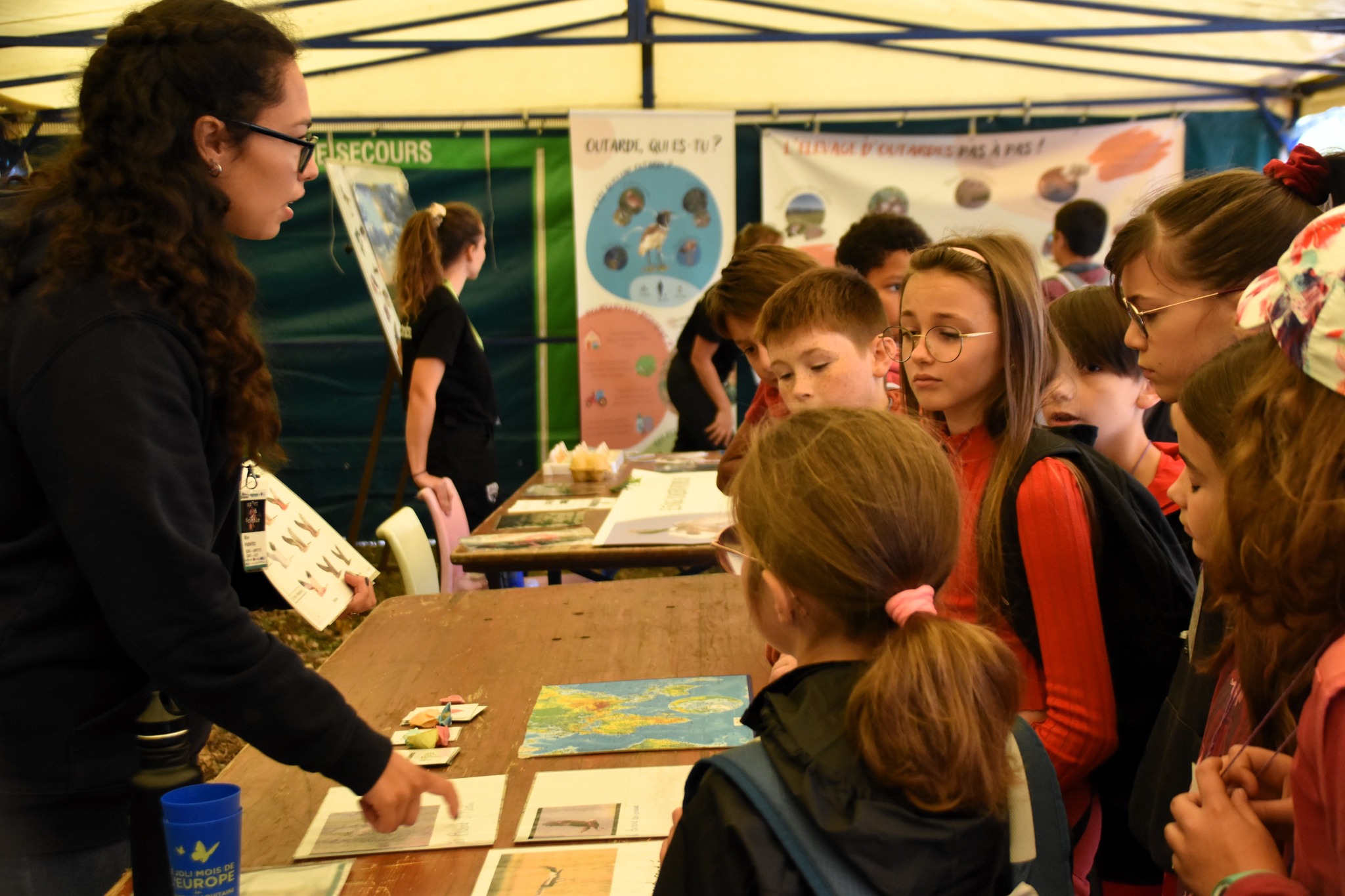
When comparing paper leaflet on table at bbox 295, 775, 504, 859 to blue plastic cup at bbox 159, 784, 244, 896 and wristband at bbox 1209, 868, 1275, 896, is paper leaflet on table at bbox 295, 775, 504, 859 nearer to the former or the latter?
blue plastic cup at bbox 159, 784, 244, 896

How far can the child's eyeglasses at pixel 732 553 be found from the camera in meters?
1.09

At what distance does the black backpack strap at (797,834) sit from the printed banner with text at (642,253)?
522cm

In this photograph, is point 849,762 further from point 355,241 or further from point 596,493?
point 355,241

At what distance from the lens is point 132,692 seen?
121cm

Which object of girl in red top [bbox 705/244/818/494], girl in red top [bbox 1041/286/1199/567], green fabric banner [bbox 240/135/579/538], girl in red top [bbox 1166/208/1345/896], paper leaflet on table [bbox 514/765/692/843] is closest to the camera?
girl in red top [bbox 1166/208/1345/896]

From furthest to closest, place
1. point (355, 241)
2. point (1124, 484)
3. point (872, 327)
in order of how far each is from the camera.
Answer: point (355, 241)
point (872, 327)
point (1124, 484)

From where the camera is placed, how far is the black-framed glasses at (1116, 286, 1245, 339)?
142 cm

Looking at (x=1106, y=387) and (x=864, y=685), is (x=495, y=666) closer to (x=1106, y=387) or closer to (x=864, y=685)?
(x=864, y=685)

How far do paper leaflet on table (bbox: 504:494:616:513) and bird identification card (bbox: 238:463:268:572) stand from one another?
1.69 metres

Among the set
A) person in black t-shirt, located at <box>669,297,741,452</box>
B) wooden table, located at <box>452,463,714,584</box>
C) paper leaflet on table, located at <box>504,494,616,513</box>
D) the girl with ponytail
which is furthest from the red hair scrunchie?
person in black t-shirt, located at <box>669,297,741,452</box>

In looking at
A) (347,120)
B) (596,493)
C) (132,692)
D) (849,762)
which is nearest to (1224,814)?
(849,762)

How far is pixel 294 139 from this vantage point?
1.25 m

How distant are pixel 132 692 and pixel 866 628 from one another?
81cm

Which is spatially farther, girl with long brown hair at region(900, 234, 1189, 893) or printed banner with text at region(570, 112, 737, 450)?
printed banner with text at region(570, 112, 737, 450)
